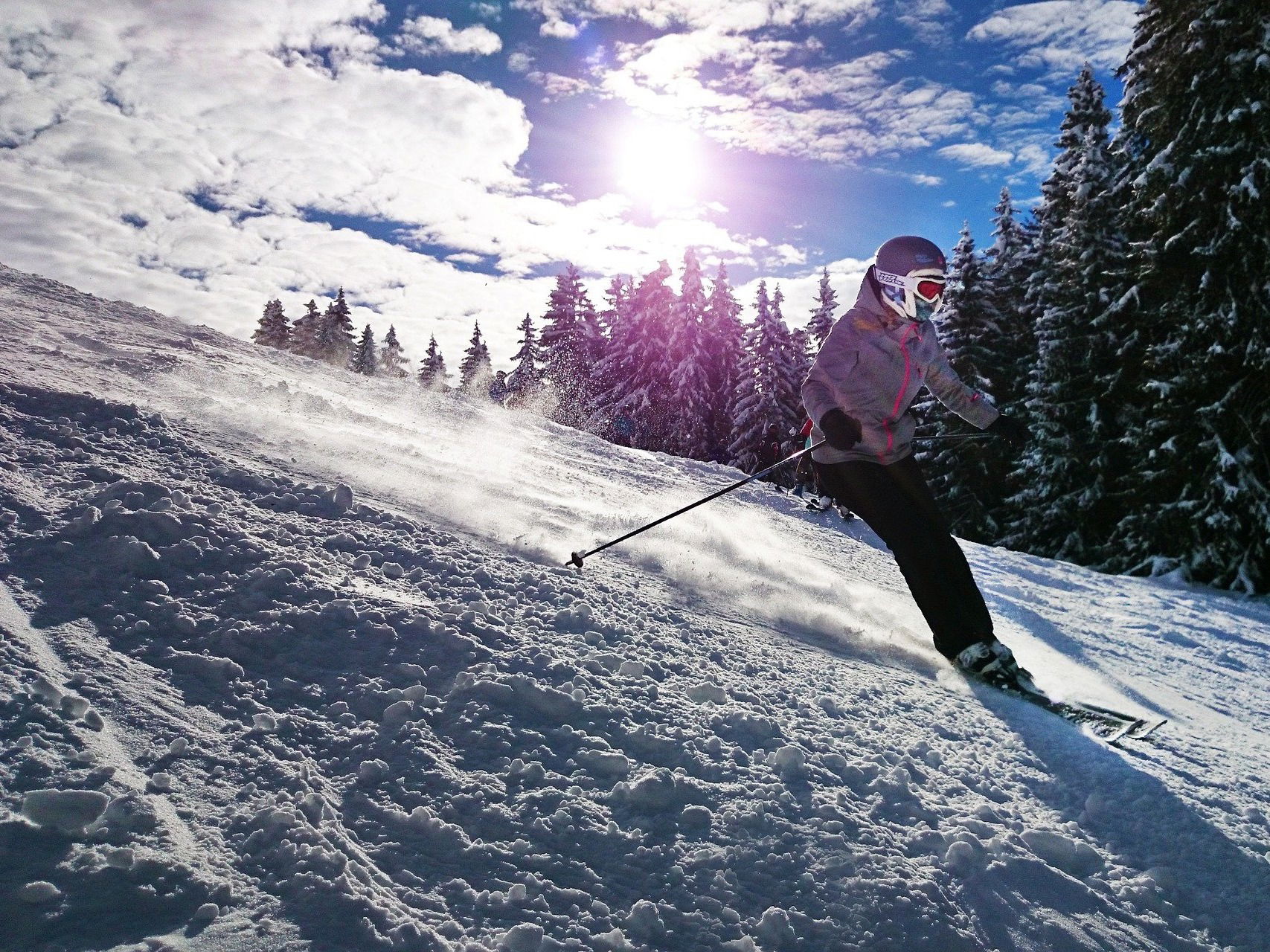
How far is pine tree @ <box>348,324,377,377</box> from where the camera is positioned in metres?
61.1

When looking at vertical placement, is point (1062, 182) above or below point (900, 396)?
above

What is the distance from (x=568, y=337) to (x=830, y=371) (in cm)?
3917

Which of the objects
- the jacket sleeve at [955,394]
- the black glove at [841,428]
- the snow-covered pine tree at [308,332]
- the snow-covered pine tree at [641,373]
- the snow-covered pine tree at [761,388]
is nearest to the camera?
the black glove at [841,428]

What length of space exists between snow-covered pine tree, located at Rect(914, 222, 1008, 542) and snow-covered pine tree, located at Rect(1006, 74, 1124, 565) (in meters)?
3.48

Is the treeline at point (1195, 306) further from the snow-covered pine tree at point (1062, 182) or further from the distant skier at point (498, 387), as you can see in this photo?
the distant skier at point (498, 387)

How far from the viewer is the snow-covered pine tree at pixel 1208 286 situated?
1183 cm

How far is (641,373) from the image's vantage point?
124 ft

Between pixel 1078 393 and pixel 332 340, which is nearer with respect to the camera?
pixel 1078 393

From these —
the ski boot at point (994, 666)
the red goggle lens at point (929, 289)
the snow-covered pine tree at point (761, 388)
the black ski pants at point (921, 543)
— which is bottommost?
the ski boot at point (994, 666)

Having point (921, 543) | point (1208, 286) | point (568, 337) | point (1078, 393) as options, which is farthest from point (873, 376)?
point (568, 337)

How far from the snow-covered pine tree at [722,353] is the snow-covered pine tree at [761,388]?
2.76 m

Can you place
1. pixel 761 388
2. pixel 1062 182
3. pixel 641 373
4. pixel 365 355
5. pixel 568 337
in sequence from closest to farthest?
pixel 1062 182 → pixel 761 388 → pixel 641 373 → pixel 568 337 → pixel 365 355

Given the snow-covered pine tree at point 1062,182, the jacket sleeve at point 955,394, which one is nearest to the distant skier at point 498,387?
the snow-covered pine tree at point 1062,182

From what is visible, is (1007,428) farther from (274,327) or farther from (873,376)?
(274,327)
